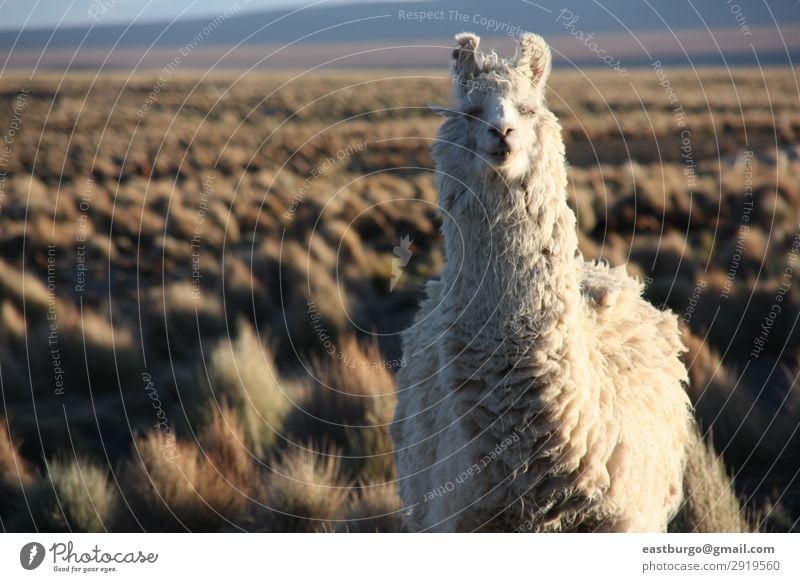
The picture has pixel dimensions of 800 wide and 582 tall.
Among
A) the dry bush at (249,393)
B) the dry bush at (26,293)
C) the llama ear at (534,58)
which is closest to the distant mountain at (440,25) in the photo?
the dry bush at (26,293)

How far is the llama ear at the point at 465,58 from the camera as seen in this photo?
432 centimetres

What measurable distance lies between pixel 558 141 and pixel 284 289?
9174 millimetres

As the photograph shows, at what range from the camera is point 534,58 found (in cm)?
448

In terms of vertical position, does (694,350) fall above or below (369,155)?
below

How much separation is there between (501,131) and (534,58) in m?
0.66

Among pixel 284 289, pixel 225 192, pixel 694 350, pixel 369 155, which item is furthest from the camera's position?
pixel 369 155

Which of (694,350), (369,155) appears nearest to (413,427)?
(694,350)

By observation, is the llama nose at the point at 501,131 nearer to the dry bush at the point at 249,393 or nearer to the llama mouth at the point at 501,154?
the llama mouth at the point at 501,154

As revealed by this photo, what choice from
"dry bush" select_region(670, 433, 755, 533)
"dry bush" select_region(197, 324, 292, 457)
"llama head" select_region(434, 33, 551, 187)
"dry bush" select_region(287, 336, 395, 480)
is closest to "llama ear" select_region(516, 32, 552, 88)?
"llama head" select_region(434, 33, 551, 187)

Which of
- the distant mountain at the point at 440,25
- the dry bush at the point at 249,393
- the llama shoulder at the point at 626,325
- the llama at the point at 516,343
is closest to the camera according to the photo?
the llama at the point at 516,343

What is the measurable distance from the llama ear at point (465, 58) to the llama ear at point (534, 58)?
0.22 meters

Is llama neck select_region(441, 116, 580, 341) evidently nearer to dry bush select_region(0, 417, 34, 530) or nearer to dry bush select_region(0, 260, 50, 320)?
dry bush select_region(0, 417, 34, 530)

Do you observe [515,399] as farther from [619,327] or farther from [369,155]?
[369,155]
